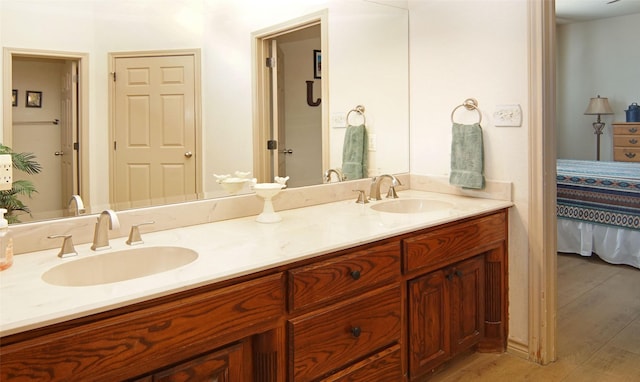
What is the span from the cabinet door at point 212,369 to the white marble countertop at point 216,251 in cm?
22

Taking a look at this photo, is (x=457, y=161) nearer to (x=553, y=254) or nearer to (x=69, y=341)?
(x=553, y=254)

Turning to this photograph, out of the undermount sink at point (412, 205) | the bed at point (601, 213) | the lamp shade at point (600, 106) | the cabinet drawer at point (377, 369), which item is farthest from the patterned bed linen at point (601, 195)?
the cabinet drawer at point (377, 369)

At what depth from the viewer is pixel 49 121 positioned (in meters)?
1.60

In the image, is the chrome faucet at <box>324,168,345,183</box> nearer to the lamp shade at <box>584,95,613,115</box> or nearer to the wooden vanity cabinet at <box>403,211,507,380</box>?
the wooden vanity cabinet at <box>403,211,507,380</box>

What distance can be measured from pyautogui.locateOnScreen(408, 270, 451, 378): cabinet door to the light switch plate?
2.67 ft

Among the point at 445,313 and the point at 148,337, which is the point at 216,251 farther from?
the point at 445,313

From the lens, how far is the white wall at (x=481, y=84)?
227cm

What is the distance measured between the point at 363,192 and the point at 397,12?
110cm

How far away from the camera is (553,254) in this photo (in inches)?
89.6

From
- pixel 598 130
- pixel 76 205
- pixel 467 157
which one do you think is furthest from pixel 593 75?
pixel 76 205

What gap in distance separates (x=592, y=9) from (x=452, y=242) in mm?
5163

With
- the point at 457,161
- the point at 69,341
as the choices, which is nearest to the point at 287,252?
the point at 69,341

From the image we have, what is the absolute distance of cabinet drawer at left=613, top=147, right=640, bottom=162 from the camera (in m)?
5.95

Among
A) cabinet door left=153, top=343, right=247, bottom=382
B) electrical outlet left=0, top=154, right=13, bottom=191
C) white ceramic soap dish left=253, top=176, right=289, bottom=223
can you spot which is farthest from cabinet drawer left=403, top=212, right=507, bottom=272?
electrical outlet left=0, top=154, right=13, bottom=191
